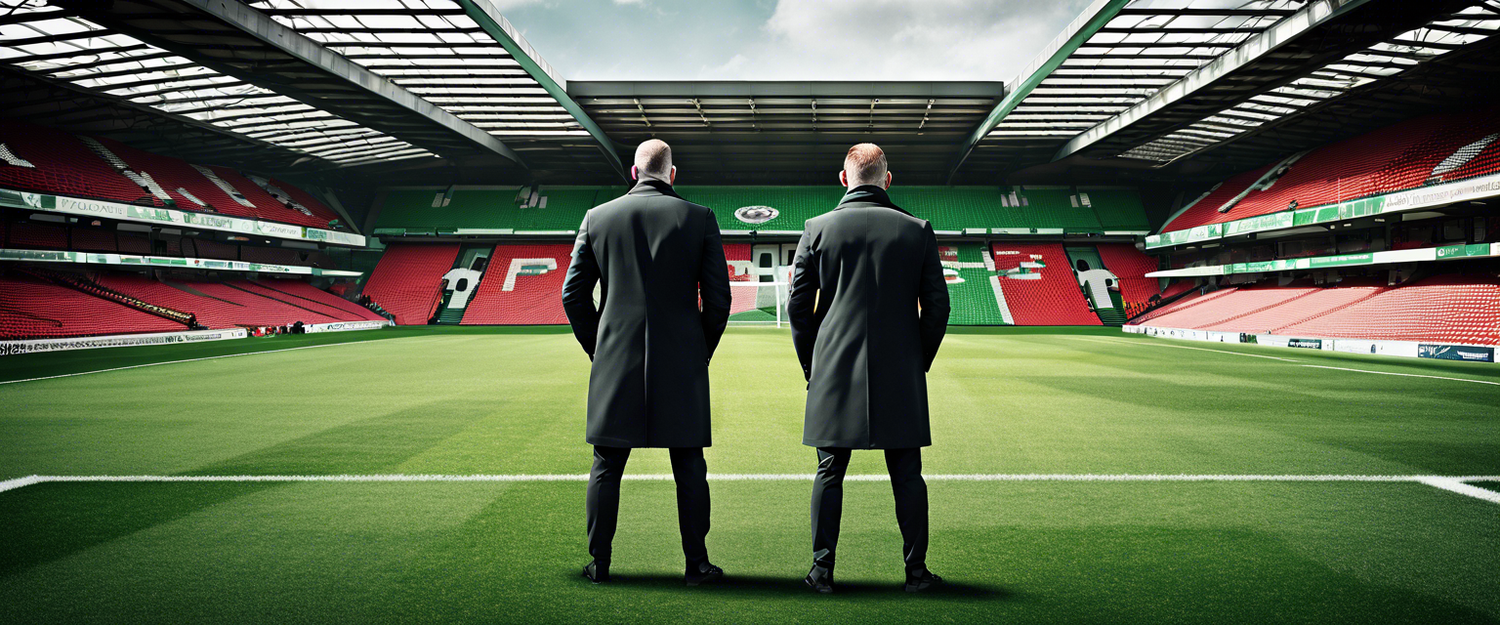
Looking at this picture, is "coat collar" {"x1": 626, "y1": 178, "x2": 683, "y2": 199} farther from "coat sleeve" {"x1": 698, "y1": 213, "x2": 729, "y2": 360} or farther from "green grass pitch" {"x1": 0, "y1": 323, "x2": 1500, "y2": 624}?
"green grass pitch" {"x1": 0, "y1": 323, "x2": 1500, "y2": 624}

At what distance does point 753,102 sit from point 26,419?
27.0 metres

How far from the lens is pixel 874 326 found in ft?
10.0

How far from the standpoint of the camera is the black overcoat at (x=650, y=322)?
3.09 meters

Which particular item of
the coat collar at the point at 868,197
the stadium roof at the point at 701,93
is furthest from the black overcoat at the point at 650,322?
the stadium roof at the point at 701,93

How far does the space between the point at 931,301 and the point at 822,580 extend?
4.41 ft

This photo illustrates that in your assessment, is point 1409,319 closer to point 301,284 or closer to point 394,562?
point 394,562

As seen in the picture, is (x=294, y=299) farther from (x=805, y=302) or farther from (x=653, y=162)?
(x=805, y=302)

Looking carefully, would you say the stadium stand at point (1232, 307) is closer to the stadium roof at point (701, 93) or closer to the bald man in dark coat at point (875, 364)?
the stadium roof at point (701, 93)

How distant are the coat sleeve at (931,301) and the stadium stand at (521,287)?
3736cm

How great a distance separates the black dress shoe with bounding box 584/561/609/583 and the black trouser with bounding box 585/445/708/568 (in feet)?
0.08

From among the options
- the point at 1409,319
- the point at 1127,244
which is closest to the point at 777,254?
the point at 1127,244

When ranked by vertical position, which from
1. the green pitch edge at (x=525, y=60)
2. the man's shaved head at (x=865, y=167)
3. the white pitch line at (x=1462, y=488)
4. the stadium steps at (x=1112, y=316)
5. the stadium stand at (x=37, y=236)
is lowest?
the stadium steps at (x=1112, y=316)

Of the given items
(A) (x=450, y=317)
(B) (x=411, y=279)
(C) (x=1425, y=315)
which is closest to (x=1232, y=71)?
(C) (x=1425, y=315)

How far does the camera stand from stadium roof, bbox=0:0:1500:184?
63.2 feet
